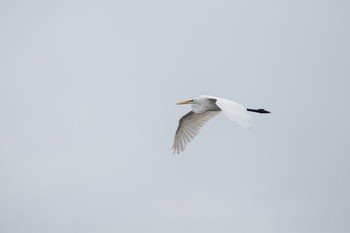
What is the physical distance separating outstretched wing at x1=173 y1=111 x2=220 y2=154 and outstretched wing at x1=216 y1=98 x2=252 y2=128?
4631 mm

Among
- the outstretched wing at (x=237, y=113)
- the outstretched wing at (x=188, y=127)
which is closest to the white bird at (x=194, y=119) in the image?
the outstretched wing at (x=188, y=127)

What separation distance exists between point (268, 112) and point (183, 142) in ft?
8.57

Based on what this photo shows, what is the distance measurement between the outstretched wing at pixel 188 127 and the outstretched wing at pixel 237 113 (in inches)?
182

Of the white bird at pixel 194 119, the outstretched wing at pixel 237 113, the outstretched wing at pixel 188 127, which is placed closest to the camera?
the outstretched wing at pixel 237 113

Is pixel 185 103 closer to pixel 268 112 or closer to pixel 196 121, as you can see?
pixel 196 121

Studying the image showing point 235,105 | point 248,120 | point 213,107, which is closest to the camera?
point 248,120

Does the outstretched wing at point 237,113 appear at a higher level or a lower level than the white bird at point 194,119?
lower

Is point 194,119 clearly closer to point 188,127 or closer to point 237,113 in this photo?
point 188,127

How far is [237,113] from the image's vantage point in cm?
1280

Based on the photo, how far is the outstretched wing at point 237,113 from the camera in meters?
12.2

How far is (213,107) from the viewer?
58.0ft

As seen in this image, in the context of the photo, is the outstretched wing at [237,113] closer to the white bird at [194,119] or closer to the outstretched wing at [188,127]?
the white bird at [194,119]

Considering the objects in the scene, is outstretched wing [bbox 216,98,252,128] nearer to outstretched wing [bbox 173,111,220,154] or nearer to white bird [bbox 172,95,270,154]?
white bird [bbox 172,95,270,154]

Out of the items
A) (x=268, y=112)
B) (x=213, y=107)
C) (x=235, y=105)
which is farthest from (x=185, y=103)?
(x=235, y=105)
